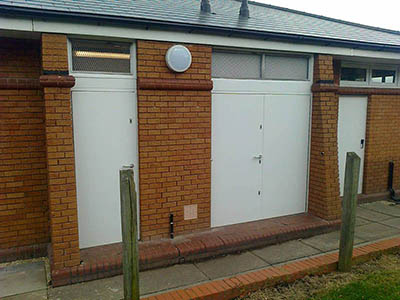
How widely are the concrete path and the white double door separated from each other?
80cm

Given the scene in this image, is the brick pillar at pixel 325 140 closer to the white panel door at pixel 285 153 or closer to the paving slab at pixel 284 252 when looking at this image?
the white panel door at pixel 285 153

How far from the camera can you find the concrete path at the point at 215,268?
154 inches

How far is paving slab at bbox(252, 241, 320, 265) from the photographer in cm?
479

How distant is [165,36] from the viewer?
4617 millimetres

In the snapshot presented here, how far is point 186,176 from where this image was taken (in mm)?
5012

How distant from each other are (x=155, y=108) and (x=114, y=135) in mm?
673

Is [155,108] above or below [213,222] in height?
above

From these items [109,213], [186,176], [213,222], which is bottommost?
[213,222]

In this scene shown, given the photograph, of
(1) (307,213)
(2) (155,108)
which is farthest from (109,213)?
(1) (307,213)

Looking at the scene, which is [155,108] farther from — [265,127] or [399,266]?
[399,266]

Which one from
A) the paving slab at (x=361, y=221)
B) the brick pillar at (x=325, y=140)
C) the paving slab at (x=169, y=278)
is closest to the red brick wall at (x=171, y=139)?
the paving slab at (x=169, y=278)

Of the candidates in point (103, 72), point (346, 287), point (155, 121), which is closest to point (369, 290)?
point (346, 287)

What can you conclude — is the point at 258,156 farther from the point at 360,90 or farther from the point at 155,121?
the point at 360,90

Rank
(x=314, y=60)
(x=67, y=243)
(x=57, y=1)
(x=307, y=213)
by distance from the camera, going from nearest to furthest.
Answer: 1. (x=67, y=243)
2. (x=57, y=1)
3. (x=314, y=60)
4. (x=307, y=213)
